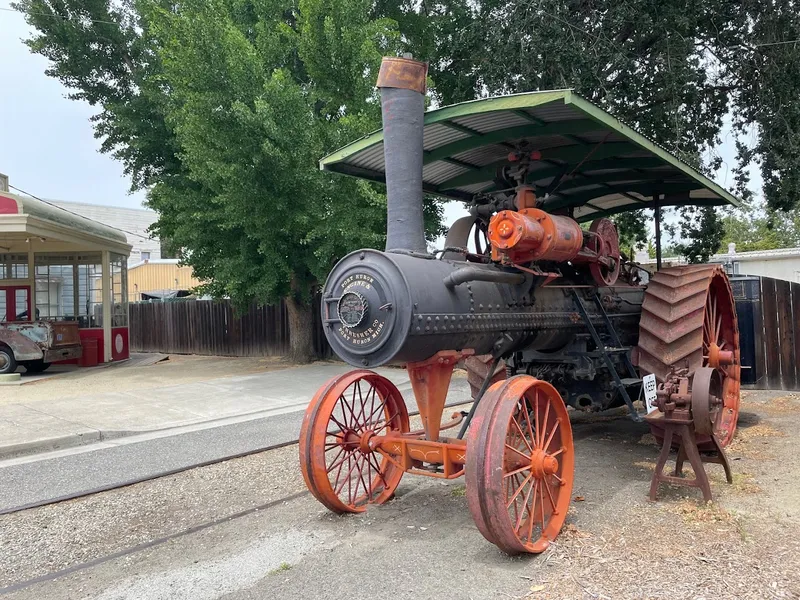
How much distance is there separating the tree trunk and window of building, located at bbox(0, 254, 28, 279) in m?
7.04

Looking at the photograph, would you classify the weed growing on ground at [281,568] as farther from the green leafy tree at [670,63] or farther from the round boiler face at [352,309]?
the green leafy tree at [670,63]

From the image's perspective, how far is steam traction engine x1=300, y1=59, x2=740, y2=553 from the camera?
3957 mm

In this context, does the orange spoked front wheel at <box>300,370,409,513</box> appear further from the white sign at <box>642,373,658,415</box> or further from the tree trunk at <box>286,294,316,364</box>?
the tree trunk at <box>286,294,316,364</box>

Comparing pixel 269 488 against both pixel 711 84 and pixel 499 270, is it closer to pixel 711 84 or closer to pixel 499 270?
pixel 499 270

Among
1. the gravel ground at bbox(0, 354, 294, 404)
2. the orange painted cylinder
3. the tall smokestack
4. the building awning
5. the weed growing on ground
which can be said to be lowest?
the weed growing on ground

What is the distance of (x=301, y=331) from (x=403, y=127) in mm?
11284

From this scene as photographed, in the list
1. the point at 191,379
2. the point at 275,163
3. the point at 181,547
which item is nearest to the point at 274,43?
the point at 275,163

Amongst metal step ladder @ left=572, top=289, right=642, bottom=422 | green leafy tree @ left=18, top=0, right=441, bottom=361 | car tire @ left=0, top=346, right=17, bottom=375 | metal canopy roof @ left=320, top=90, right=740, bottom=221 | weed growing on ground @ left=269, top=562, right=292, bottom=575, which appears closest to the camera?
weed growing on ground @ left=269, top=562, right=292, bottom=575

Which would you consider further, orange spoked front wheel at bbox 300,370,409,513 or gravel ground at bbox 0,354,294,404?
gravel ground at bbox 0,354,294,404

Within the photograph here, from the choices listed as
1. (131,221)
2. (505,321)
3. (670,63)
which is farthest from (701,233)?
(131,221)

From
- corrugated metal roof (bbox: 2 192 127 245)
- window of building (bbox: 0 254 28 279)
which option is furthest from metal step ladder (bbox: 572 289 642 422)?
window of building (bbox: 0 254 28 279)

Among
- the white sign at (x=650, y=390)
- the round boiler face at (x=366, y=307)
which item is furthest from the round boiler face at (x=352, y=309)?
the white sign at (x=650, y=390)

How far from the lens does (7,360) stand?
14.3 metres

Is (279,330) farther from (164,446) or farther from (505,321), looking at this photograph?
(505,321)
